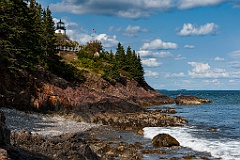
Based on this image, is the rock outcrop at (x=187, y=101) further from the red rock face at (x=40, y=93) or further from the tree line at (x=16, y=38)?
the tree line at (x=16, y=38)

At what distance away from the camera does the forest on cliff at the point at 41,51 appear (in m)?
35.8

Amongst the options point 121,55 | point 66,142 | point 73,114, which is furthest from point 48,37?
point 66,142

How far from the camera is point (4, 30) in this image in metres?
35.7

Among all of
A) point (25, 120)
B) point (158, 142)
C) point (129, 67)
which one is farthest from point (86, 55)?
point (158, 142)

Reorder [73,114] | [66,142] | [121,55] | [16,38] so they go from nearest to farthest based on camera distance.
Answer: [66,142], [16,38], [73,114], [121,55]

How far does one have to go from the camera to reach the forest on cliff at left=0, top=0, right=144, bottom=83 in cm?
3581

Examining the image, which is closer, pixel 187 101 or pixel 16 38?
pixel 16 38

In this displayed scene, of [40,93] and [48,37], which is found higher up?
[48,37]

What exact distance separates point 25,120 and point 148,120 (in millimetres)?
15968

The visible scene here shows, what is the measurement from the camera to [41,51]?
43656mm

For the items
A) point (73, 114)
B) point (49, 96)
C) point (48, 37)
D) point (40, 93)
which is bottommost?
point (73, 114)

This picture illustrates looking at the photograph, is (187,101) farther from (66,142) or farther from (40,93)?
(66,142)

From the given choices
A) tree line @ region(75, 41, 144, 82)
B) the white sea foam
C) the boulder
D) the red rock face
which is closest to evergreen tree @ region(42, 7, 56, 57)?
the red rock face

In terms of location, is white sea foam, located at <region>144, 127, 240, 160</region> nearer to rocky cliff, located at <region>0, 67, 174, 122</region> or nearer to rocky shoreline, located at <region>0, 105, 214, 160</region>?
rocky shoreline, located at <region>0, 105, 214, 160</region>
